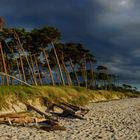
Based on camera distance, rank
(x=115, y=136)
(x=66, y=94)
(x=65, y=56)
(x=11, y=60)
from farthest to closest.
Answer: (x=65, y=56) < (x=11, y=60) < (x=66, y=94) < (x=115, y=136)

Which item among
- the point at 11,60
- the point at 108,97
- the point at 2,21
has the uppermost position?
the point at 2,21

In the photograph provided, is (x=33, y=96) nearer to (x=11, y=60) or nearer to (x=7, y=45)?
(x=7, y=45)

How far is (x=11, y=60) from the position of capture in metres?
74.4

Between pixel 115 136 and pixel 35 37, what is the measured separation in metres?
48.7

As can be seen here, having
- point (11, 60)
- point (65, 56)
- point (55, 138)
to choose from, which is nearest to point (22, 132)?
point (55, 138)

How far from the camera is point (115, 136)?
19984 millimetres

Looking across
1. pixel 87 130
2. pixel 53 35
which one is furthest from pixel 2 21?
pixel 87 130

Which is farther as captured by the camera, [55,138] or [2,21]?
[2,21]

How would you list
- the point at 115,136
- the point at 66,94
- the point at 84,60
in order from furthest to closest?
the point at 84,60, the point at 66,94, the point at 115,136

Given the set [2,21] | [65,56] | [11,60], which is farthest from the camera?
[65,56]

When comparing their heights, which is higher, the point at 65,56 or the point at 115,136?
the point at 65,56

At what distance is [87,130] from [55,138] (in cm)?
398

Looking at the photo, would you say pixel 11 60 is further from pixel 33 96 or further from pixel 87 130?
pixel 87 130

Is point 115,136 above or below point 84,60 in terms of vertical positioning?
below
